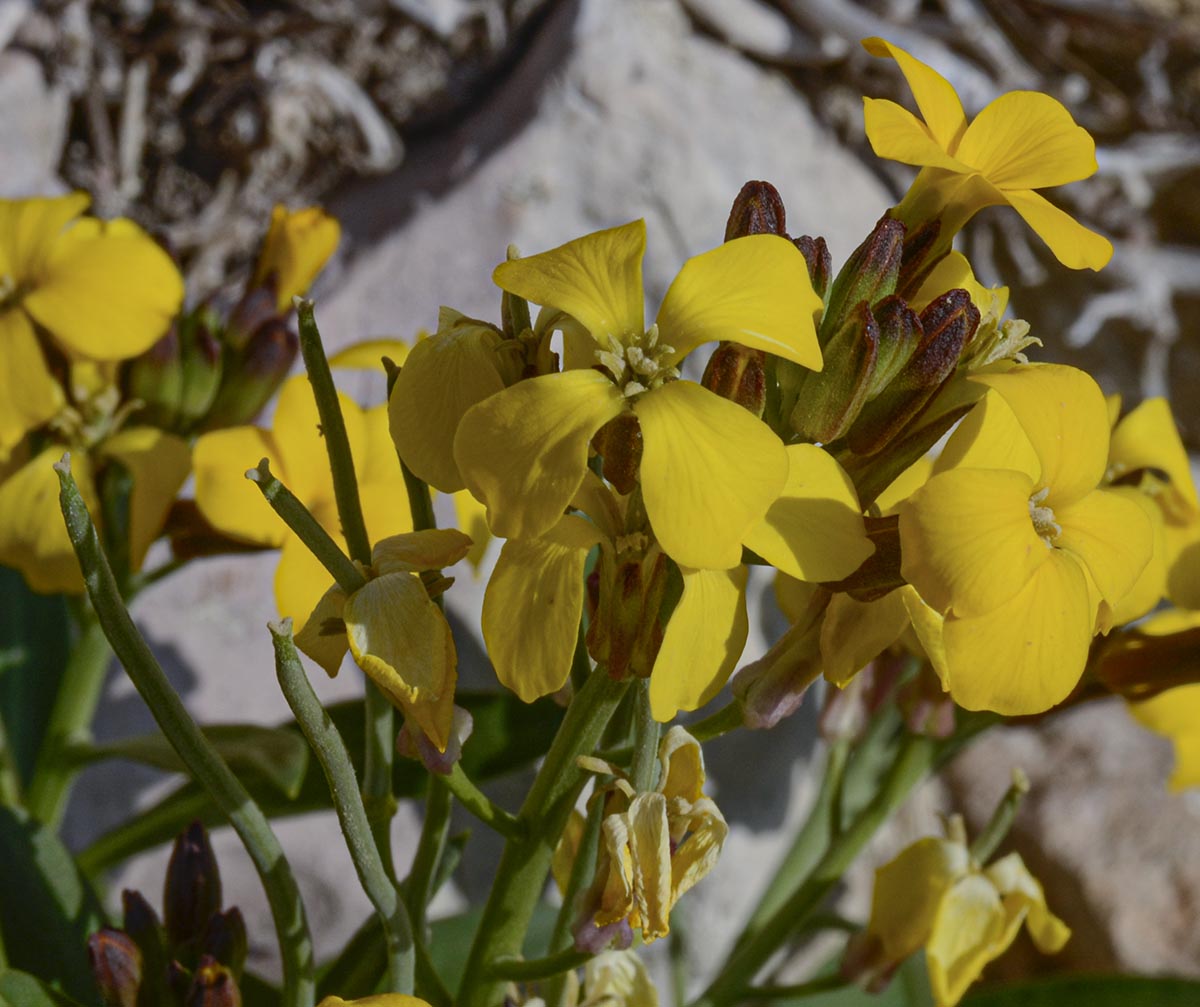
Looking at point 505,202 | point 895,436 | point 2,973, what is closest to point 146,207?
point 505,202

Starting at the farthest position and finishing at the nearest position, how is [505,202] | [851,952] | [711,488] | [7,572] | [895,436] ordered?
[505,202], [7,572], [851,952], [895,436], [711,488]

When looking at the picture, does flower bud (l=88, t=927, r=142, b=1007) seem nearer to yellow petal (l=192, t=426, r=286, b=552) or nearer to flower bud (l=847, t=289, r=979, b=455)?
yellow petal (l=192, t=426, r=286, b=552)

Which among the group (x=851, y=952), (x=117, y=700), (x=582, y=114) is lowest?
(x=117, y=700)

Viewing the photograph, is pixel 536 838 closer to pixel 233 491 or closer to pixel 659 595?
pixel 659 595

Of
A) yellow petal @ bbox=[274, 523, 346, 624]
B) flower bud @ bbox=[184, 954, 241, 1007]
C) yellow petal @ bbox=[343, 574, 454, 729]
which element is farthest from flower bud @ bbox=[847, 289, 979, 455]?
flower bud @ bbox=[184, 954, 241, 1007]

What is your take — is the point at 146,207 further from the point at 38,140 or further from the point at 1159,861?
the point at 1159,861

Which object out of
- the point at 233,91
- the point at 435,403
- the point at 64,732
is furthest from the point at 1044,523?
the point at 233,91
